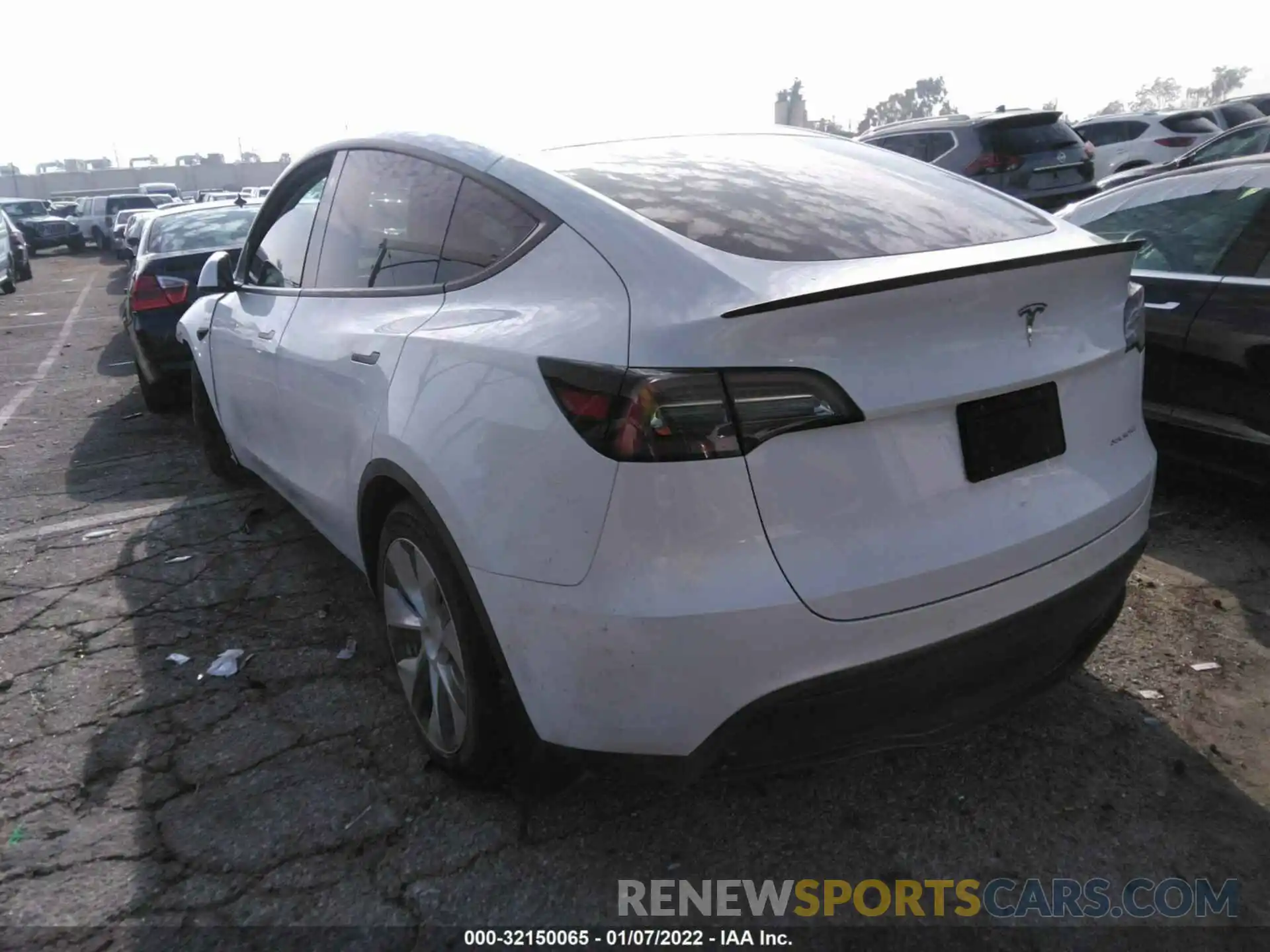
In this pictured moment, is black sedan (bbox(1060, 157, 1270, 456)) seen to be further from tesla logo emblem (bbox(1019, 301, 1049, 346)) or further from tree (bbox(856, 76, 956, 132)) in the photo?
tree (bbox(856, 76, 956, 132))

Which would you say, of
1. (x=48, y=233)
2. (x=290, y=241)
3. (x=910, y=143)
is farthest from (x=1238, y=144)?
(x=48, y=233)

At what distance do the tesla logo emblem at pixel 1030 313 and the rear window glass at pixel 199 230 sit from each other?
295 inches

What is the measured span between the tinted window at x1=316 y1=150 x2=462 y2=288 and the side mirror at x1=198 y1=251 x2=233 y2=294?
1.04 metres

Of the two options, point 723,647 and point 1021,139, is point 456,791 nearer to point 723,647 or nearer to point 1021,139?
point 723,647

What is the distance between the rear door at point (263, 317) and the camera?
3723 mm

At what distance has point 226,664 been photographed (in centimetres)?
353

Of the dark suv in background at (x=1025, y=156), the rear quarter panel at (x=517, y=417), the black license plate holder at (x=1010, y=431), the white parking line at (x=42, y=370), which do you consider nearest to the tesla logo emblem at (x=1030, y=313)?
the black license plate holder at (x=1010, y=431)

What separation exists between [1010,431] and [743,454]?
0.65 m

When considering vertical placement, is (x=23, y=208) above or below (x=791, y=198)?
below

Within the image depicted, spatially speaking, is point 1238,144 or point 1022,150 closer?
point 1238,144

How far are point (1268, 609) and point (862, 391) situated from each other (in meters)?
2.38

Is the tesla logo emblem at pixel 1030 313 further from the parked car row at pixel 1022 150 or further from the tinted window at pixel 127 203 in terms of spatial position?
the tinted window at pixel 127 203

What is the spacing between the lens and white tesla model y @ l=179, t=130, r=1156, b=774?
190cm

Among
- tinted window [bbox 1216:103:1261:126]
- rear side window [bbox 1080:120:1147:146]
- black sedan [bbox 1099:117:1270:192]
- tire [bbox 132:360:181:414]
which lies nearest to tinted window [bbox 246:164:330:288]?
tire [bbox 132:360:181:414]
